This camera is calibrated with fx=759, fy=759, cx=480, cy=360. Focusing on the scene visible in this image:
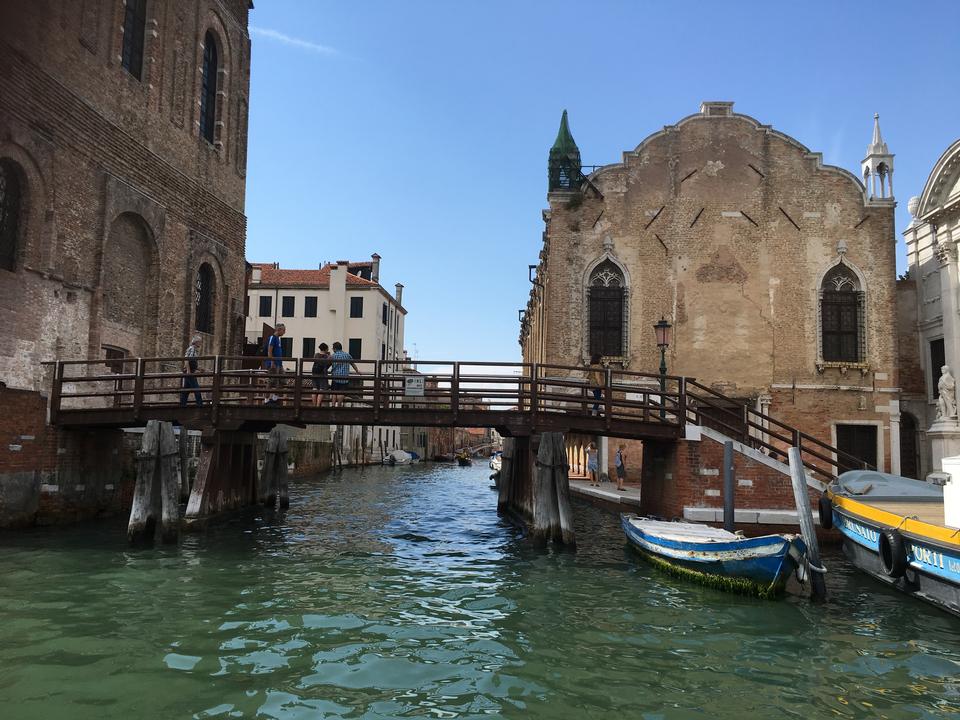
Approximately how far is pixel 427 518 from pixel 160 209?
37.9 feet

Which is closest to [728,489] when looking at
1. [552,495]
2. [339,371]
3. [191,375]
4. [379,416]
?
[552,495]

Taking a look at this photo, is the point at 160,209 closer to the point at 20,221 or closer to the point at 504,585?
the point at 20,221

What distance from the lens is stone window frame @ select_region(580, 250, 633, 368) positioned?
78.4ft

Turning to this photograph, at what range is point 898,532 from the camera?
10953mm

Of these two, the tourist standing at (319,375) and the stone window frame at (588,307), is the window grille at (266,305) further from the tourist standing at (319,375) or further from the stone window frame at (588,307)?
the tourist standing at (319,375)

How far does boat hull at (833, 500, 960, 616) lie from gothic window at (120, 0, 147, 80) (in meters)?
20.5

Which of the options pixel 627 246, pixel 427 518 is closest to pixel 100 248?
pixel 427 518

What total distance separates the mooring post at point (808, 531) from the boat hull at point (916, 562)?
3.90 feet

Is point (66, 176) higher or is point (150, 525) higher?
point (66, 176)

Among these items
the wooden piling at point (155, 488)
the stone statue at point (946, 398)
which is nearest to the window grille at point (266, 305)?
the wooden piling at point (155, 488)

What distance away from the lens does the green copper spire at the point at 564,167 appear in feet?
81.7

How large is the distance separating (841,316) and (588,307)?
804 cm

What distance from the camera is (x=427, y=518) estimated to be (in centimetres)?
2144

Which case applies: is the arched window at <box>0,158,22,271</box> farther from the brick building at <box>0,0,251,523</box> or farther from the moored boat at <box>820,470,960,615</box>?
the moored boat at <box>820,470,960,615</box>
